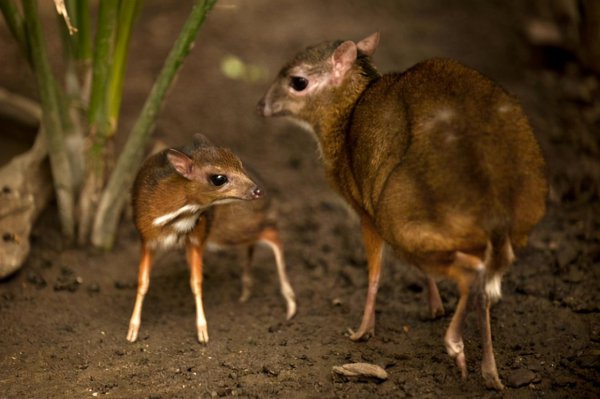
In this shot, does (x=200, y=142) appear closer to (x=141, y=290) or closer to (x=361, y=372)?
(x=141, y=290)

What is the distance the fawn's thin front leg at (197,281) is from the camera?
19.0ft

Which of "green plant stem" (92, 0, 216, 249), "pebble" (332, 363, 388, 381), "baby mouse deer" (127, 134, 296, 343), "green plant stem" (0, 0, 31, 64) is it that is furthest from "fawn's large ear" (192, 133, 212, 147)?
"pebble" (332, 363, 388, 381)

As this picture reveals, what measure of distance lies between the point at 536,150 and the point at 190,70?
18.9 ft

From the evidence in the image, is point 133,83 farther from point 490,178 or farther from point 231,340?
point 490,178

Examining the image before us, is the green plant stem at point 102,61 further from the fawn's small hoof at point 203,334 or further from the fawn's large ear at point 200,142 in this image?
the fawn's small hoof at point 203,334

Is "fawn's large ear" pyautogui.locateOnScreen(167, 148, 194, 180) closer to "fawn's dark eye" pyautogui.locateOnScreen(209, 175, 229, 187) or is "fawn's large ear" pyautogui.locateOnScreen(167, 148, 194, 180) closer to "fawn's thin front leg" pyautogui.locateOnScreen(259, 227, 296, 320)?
"fawn's dark eye" pyautogui.locateOnScreen(209, 175, 229, 187)

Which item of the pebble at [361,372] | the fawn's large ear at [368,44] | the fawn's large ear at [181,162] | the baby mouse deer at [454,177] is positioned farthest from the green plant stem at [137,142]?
the pebble at [361,372]

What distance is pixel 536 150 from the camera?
4.73 m

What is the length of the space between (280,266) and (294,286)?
333 mm

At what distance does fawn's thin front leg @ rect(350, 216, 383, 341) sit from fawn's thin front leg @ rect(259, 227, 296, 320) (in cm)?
73

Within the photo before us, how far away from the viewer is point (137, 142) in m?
6.57

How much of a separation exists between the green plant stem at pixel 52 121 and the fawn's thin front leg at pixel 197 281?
137cm

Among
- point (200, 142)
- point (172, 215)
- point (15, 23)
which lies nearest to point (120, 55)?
point (15, 23)

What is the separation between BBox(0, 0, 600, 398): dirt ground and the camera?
16.8 feet
